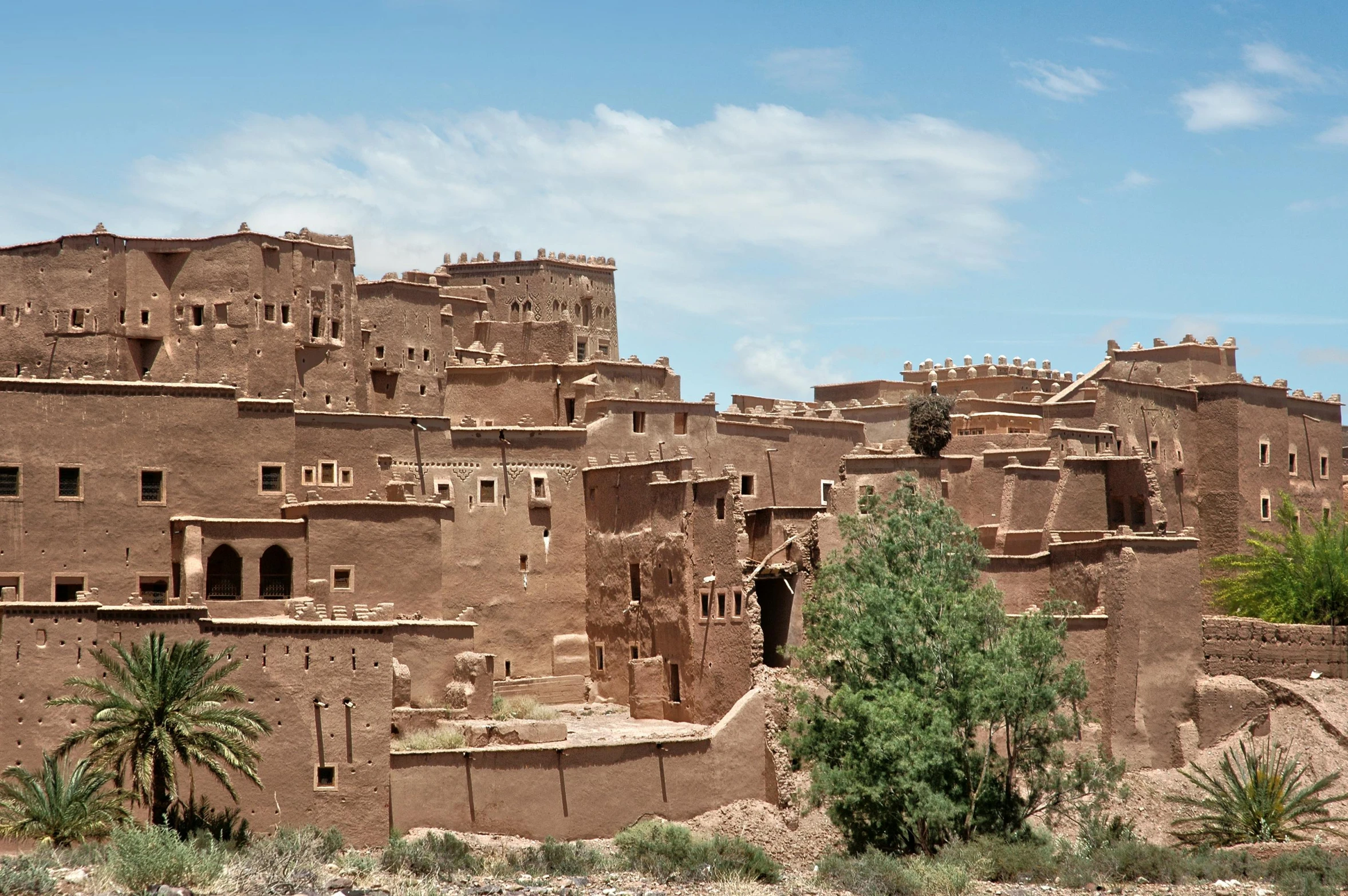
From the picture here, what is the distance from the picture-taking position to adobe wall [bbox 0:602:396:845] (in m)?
33.6

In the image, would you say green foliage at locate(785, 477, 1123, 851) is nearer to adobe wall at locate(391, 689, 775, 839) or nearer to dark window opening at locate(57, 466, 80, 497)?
adobe wall at locate(391, 689, 775, 839)

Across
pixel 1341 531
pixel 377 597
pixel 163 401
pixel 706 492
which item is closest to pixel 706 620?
pixel 706 492

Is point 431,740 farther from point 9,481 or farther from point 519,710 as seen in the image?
→ point 9,481

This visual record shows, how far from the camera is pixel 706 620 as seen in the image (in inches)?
1628

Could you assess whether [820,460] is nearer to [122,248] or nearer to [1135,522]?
[1135,522]

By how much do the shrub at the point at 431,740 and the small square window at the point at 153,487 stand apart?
837 centimetres

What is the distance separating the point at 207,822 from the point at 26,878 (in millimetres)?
7033

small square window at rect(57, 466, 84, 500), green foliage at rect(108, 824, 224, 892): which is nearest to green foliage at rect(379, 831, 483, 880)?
green foliage at rect(108, 824, 224, 892)

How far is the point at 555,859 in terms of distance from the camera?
3331 cm

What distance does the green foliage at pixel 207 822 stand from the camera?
32.8 metres

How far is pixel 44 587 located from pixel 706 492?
48.6ft

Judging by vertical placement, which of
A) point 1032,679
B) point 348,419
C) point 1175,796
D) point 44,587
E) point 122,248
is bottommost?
point 1175,796

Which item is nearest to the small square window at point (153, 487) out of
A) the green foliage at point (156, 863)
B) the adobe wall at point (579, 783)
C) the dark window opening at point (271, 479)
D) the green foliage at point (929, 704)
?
the dark window opening at point (271, 479)

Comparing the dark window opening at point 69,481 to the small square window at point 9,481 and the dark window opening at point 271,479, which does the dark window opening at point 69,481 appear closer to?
the small square window at point 9,481
